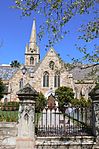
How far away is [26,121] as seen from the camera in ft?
29.2

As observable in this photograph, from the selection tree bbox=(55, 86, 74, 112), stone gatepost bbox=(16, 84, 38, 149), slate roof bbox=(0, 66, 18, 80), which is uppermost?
slate roof bbox=(0, 66, 18, 80)

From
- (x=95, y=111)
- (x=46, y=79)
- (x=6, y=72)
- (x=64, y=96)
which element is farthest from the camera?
(x=6, y=72)

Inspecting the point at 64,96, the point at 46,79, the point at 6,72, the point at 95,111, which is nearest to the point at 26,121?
the point at 95,111

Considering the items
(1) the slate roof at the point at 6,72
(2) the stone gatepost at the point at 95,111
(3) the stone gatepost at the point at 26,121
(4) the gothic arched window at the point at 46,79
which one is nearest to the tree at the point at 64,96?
(4) the gothic arched window at the point at 46,79

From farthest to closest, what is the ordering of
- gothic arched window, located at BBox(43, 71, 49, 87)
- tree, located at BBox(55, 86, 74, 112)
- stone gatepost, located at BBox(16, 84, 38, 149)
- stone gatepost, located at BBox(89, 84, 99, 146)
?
gothic arched window, located at BBox(43, 71, 49, 87), tree, located at BBox(55, 86, 74, 112), stone gatepost, located at BBox(89, 84, 99, 146), stone gatepost, located at BBox(16, 84, 38, 149)

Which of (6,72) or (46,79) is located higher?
(6,72)

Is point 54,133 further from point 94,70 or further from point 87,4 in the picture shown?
point 87,4

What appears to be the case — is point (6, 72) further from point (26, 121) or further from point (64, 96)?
point (26, 121)

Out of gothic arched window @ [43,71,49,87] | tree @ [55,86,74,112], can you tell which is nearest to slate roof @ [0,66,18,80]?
gothic arched window @ [43,71,49,87]

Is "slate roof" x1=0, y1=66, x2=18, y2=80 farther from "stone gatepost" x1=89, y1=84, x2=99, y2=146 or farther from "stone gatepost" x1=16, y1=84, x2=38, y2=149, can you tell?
"stone gatepost" x1=89, y1=84, x2=99, y2=146

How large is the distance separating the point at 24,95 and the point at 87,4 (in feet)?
13.7

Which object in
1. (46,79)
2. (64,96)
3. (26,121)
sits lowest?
(26,121)

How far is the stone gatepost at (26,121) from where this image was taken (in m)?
8.74

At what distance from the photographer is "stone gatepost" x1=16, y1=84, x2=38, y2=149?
8.74 metres
